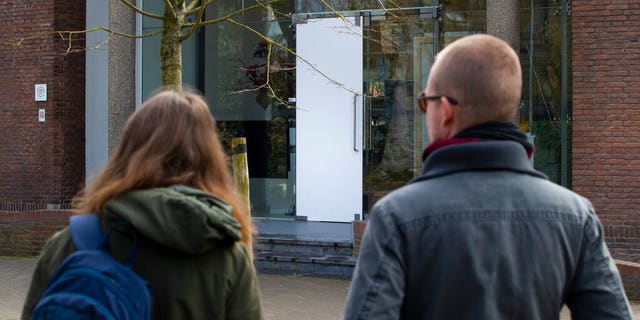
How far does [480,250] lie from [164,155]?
3.17 ft

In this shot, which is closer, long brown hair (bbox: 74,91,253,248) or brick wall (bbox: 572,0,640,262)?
long brown hair (bbox: 74,91,253,248)

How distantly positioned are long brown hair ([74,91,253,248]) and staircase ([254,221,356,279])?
8.07 m

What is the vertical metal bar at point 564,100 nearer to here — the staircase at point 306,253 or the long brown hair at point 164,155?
the staircase at point 306,253

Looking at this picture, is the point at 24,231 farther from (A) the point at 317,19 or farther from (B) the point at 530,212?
(B) the point at 530,212

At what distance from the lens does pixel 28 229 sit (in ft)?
40.9

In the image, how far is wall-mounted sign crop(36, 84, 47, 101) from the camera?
13.6m

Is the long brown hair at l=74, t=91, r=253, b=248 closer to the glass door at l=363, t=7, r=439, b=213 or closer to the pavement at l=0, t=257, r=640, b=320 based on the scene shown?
the pavement at l=0, t=257, r=640, b=320

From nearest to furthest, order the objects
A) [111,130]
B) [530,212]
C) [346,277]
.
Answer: [530,212]
[346,277]
[111,130]

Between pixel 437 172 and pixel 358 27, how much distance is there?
11.1 metres

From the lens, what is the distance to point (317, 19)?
13.9 metres

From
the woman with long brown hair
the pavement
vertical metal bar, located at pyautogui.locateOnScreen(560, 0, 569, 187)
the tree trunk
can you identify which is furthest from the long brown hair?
vertical metal bar, located at pyautogui.locateOnScreen(560, 0, 569, 187)

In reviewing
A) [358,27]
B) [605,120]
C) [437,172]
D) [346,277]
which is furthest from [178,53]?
[358,27]

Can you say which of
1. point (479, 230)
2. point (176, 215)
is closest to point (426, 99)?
point (479, 230)

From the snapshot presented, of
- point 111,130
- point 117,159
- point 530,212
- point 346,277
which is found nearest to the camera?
point 530,212
